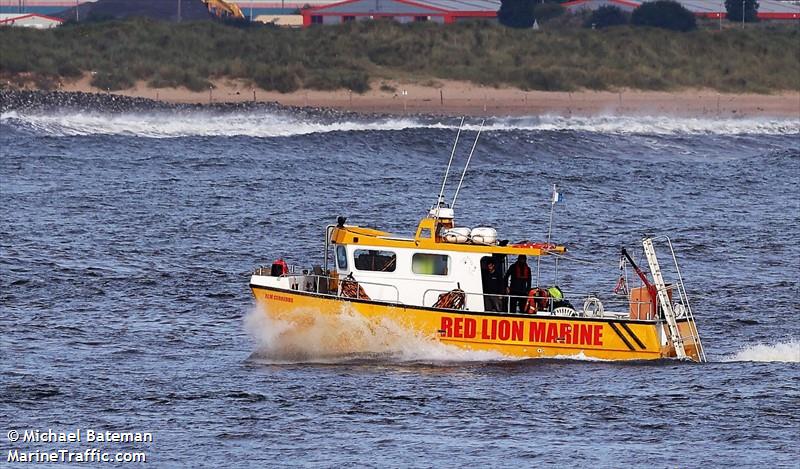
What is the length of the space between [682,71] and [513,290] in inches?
3100

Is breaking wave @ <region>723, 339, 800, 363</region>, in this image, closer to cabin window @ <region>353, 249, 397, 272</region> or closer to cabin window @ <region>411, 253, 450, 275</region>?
cabin window @ <region>411, 253, 450, 275</region>

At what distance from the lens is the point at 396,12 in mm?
126188

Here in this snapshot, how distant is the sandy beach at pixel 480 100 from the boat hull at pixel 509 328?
2261 inches

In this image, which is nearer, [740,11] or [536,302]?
[536,302]

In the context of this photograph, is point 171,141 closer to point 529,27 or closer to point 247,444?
point 247,444

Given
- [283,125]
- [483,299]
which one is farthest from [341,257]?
[283,125]

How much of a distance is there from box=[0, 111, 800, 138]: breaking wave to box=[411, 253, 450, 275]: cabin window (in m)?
44.2

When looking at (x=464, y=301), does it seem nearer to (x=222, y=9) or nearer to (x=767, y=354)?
(x=767, y=354)

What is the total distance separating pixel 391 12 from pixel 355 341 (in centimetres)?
9841

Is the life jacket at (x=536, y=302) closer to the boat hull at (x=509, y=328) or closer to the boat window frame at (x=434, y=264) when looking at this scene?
the boat hull at (x=509, y=328)

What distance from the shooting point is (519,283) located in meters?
29.3

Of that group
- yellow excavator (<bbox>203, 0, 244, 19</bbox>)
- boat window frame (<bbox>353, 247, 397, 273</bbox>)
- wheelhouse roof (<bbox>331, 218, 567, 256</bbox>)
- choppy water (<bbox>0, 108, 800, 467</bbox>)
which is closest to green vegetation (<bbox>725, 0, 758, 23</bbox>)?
yellow excavator (<bbox>203, 0, 244, 19</bbox>)

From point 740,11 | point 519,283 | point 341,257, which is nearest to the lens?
point 519,283

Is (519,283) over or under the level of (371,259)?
under
